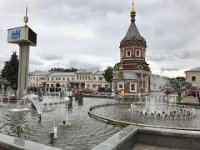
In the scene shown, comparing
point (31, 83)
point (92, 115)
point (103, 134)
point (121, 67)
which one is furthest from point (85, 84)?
point (103, 134)

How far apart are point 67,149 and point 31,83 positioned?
329ft

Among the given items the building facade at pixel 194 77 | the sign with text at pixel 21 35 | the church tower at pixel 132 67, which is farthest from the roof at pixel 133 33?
the sign with text at pixel 21 35

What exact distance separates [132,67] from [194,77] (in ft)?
105

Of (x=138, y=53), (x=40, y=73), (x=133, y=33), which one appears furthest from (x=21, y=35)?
(x=40, y=73)

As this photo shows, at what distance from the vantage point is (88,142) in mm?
8969

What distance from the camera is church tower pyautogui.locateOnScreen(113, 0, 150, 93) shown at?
165ft

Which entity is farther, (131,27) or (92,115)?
(131,27)

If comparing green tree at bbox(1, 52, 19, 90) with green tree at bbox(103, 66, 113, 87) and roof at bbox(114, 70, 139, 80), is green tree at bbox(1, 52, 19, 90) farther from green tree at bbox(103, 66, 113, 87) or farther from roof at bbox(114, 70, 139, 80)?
green tree at bbox(103, 66, 113, 87)

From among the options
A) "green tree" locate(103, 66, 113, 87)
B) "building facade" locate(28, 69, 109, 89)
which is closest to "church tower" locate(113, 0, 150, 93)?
"green tree" locate(103, 66, 113, 87)

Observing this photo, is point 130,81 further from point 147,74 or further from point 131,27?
point 131,27

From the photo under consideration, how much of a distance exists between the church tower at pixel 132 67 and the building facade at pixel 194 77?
25.8 m

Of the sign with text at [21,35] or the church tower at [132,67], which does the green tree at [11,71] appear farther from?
the sign with text at [21,35]

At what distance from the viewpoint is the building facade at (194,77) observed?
241 feet

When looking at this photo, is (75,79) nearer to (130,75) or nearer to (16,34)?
(130,75)
